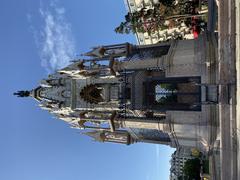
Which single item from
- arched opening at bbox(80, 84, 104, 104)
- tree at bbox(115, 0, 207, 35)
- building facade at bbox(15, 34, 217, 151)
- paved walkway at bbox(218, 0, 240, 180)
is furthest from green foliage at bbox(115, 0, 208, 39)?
paved walkway at bbox(218, 0, 240, 180)

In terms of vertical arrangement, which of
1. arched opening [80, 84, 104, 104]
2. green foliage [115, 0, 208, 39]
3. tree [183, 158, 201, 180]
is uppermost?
green foliage [115, 0, 208, 39]

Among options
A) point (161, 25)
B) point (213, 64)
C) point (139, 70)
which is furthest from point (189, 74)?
point (161, 25)

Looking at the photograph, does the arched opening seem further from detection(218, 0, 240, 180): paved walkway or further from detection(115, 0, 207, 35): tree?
detection(115, 0, 207, 35): tree

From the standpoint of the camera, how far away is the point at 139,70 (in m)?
16.8

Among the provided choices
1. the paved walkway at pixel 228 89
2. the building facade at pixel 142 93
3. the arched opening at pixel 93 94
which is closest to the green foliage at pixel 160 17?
the building facade at pixel 142 93

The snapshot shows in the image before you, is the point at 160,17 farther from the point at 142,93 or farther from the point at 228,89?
the point at 228,89

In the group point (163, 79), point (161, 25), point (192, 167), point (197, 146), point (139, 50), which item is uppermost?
point (161, 25)

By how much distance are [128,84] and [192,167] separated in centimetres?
3435

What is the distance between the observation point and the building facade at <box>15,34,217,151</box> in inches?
589

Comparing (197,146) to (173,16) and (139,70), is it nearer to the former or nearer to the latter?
(139,70)

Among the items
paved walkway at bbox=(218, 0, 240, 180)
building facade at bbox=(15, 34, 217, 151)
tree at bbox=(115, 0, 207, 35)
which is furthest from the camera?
tree at bbox=(115, 0, 207, 35)

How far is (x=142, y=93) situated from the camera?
17.1 metres

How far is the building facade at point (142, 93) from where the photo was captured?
15.0 m

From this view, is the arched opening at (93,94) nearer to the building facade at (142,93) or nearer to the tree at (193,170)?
the building facade at (142,93)
